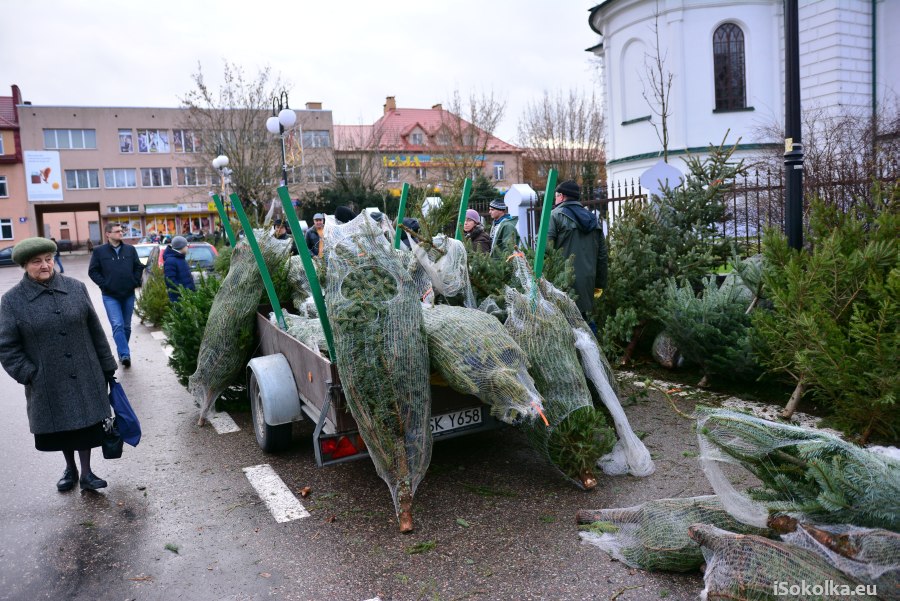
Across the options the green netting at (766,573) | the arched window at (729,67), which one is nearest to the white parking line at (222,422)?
the green netting at (766,573)

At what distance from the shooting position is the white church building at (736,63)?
794 inches

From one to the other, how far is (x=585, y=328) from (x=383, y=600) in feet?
7.56

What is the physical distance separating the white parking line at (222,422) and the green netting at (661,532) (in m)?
3.78

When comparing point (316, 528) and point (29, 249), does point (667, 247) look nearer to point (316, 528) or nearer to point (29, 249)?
point (316, 528)

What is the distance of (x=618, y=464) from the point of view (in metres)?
4.60

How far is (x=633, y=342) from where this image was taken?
7598 millimetres

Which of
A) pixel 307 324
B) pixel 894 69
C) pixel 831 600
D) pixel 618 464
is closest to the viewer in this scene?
pixel 831 600

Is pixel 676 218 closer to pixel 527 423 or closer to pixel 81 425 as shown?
pixel 527 423

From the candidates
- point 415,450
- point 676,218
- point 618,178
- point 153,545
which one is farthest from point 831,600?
point 618,178

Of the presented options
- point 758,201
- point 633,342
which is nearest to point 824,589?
point 633,342

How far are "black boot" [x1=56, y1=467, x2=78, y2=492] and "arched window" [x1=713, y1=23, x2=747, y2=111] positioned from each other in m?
21.1

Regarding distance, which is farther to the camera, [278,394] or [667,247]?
[667,247]

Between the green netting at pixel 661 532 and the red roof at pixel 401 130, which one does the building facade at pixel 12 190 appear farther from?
the green netting at pixel 661 532

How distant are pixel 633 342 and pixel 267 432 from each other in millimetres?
4122
